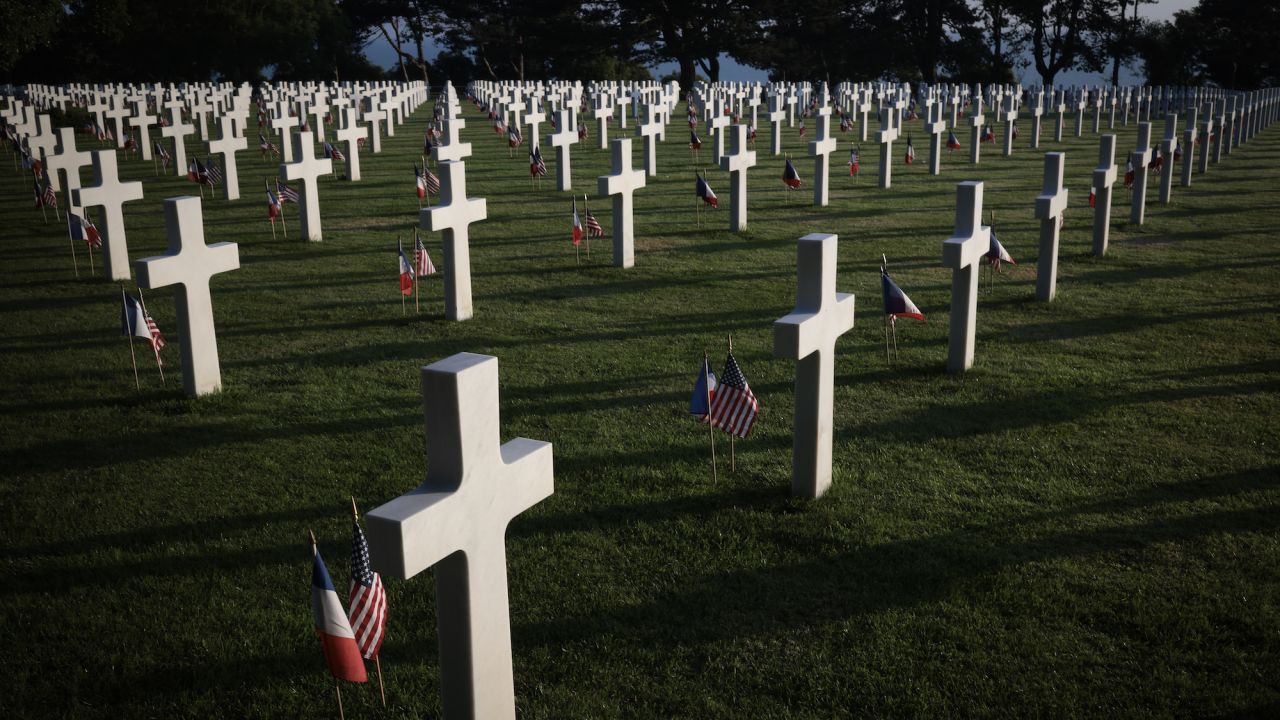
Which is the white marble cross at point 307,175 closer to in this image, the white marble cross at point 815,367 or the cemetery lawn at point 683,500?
the cemetery lawn at point 683,500

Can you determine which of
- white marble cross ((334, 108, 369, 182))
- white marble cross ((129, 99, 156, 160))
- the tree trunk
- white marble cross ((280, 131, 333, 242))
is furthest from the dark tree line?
white marble cross ((280, 131, 333, 242))

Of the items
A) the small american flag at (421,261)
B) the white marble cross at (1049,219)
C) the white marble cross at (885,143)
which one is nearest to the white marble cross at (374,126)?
the white marble cross at (885,143)

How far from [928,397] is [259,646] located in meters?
5.12

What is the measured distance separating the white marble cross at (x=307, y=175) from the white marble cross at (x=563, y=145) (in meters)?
5.24

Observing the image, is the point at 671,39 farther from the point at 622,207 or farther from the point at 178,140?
the point at 622,207

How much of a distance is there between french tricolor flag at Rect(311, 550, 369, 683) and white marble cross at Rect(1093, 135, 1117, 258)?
35.6 feet

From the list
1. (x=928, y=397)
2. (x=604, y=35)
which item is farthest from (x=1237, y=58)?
(x=928, y=397)

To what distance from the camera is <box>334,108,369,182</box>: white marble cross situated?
66.2 ft

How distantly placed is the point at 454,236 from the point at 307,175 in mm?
5083

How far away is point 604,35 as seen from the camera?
2466 inches

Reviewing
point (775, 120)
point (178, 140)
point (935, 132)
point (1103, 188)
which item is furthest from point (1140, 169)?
point (178, 140)

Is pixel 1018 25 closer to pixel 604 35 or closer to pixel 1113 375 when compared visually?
pixel 604 35

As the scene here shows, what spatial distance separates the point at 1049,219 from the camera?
34.4 ft

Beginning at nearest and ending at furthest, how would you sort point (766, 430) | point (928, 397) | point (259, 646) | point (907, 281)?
point (259, 646) → point (766, 430) → point (928, 397) → point (907, 281)
